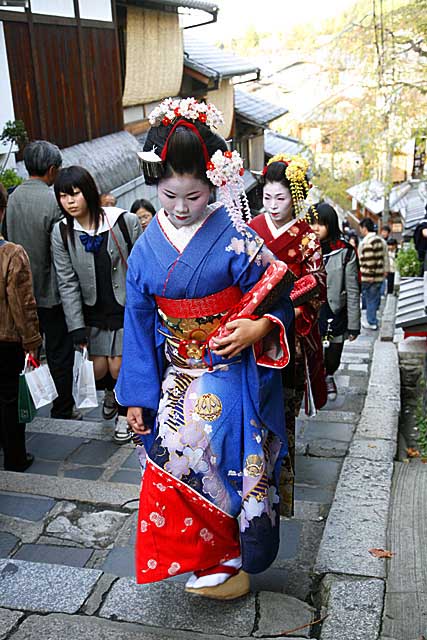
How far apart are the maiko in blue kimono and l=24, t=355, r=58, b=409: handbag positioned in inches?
55.4

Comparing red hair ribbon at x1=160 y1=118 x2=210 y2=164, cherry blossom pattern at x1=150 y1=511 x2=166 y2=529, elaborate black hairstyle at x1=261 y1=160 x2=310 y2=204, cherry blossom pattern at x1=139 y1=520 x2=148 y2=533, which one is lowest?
cherry blossom pattern at x1=139 y1=520 x2=148 y2=533

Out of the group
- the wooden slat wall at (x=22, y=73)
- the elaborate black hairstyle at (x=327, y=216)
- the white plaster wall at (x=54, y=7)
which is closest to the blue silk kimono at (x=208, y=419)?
the elaborate black hairstyle at (x=327, y=216)

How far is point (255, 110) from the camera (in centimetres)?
2042

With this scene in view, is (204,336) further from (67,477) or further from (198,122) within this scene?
(67,477)

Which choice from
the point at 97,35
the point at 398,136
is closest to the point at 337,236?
the point at 97,35

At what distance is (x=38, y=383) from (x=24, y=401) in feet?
0.53

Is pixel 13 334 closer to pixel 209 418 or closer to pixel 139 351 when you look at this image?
pixel 139 351

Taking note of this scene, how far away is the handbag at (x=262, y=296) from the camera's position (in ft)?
8.52

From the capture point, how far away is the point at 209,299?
8.81ft

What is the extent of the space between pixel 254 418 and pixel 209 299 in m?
0.54

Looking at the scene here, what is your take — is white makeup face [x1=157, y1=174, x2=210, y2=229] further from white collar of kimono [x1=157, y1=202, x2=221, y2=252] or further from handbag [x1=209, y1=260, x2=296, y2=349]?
handbag [x1=209, y1=260, x2=296, y2=349]

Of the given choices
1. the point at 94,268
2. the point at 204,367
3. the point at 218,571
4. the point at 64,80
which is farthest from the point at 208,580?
the point at 64,80

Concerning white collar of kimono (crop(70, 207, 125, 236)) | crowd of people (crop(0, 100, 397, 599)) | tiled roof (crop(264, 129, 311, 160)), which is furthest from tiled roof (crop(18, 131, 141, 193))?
tiled roof (crop(264, 129, 311, 160))

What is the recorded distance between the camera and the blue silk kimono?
2.65 m
